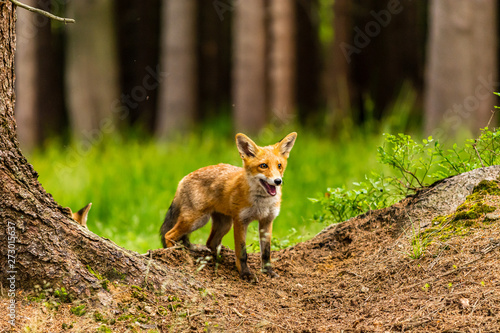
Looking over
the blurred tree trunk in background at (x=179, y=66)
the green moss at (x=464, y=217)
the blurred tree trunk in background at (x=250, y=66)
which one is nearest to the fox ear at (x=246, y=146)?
the green moss at (x=464, y=217)

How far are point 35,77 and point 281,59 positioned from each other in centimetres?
591

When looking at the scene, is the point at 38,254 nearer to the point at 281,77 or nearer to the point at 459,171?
the point at 459,171

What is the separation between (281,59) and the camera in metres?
12.3

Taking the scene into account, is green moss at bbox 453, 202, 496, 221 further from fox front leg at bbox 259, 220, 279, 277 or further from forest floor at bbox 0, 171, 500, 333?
fox front leg at bbox 259, 220, 279, 277

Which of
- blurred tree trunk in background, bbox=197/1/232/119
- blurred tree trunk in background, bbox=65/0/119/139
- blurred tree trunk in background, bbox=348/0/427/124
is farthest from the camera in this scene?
blurred tree trunk in background, bbox=197/1/232/119

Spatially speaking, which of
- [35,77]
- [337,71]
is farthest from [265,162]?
[35,77]

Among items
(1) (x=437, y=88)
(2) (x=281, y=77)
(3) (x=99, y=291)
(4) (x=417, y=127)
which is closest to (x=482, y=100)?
(1) (x=437, y=88)

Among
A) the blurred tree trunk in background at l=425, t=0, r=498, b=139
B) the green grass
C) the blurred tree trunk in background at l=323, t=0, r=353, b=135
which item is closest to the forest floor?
the green grass

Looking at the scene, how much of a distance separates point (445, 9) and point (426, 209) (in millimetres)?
6300

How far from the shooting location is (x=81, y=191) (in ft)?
29.8

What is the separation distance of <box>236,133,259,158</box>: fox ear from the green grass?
4.24 feet

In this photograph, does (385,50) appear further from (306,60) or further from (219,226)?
(219,226)

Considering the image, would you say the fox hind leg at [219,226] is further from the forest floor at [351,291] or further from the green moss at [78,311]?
the green moss at [78,311]

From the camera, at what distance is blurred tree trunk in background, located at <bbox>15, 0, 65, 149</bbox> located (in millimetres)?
13094
